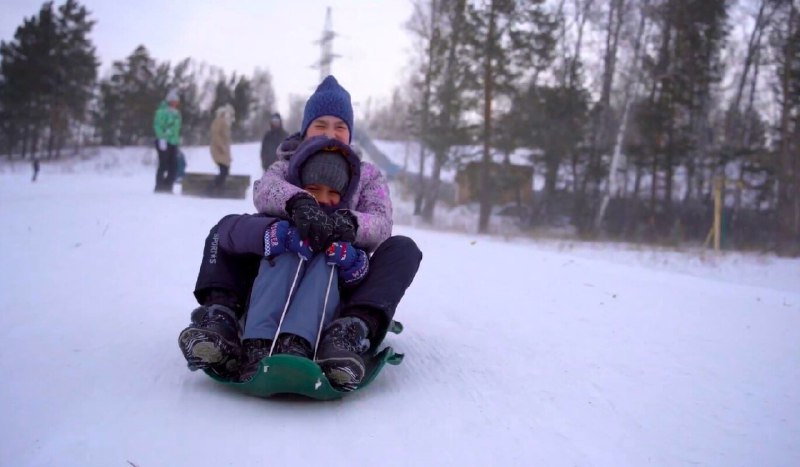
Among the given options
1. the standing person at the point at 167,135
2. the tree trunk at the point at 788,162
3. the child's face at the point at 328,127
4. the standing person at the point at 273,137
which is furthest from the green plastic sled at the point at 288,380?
the tree trunk at the point at 788,162

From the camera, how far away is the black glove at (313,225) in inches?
81.5

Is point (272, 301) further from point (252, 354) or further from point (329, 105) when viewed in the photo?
point (329, 105)

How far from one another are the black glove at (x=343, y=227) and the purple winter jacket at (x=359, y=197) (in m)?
0.06

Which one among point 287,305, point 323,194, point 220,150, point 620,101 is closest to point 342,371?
point 287,305

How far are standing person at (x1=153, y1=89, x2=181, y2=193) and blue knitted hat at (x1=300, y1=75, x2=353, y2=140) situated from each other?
8.50 meters

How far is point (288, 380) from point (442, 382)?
674mm

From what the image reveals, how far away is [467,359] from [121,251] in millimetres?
3156

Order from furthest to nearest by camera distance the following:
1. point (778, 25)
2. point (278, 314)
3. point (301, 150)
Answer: point (778, 25) < point (301, 150) < point (278, 314)

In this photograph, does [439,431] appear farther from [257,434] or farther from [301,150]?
[301,150]

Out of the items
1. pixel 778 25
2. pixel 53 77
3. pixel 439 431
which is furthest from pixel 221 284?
pixel 53 77

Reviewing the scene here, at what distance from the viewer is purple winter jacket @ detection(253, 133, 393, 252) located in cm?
231

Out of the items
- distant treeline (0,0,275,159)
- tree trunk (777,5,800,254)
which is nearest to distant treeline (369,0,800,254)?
tree trunk (777,5,800,254)

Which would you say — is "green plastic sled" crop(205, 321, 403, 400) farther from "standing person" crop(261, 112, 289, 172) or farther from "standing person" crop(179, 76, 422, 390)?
"standing person" crop(261, 112, 289, 172)

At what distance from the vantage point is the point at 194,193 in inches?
461
